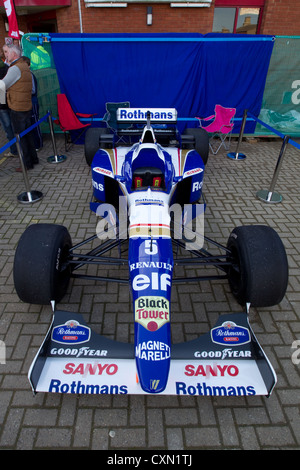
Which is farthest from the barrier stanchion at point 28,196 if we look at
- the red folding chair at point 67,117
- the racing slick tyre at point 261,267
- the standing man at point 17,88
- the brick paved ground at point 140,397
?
the racing slick tyre at point 261,267

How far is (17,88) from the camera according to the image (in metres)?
5.14

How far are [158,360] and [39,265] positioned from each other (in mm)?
1324

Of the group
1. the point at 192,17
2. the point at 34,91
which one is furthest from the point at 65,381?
the point at 192,17

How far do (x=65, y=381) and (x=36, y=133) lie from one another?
245 inches

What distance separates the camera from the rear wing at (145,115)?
5.01 meters

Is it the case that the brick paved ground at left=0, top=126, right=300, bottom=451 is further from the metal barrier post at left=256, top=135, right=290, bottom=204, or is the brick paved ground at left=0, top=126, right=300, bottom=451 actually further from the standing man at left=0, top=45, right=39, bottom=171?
the standing man at left=0, top=45, right=39, bottom=171

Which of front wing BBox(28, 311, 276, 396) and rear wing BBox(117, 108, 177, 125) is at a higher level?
rear wing BBox(117, 108, 177, 125)

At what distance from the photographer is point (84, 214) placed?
15.3 feet

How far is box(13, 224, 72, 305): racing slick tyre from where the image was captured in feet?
8.71

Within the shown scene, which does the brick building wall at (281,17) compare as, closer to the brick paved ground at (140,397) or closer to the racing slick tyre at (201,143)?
the racing slick tyre at (201,143)

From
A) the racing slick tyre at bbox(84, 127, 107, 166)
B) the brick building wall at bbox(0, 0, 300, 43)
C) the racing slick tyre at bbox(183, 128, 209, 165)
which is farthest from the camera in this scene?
the brick building wall at bbox(0, 0, 300, 43)

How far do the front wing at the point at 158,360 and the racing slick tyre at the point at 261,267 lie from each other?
0.39 metres

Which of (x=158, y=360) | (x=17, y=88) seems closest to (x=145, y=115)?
(x=17, y=88)

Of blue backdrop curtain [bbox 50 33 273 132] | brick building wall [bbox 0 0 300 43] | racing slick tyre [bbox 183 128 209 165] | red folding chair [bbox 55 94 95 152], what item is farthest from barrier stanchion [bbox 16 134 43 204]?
brick building wall [bbox 0 0 300 43]
